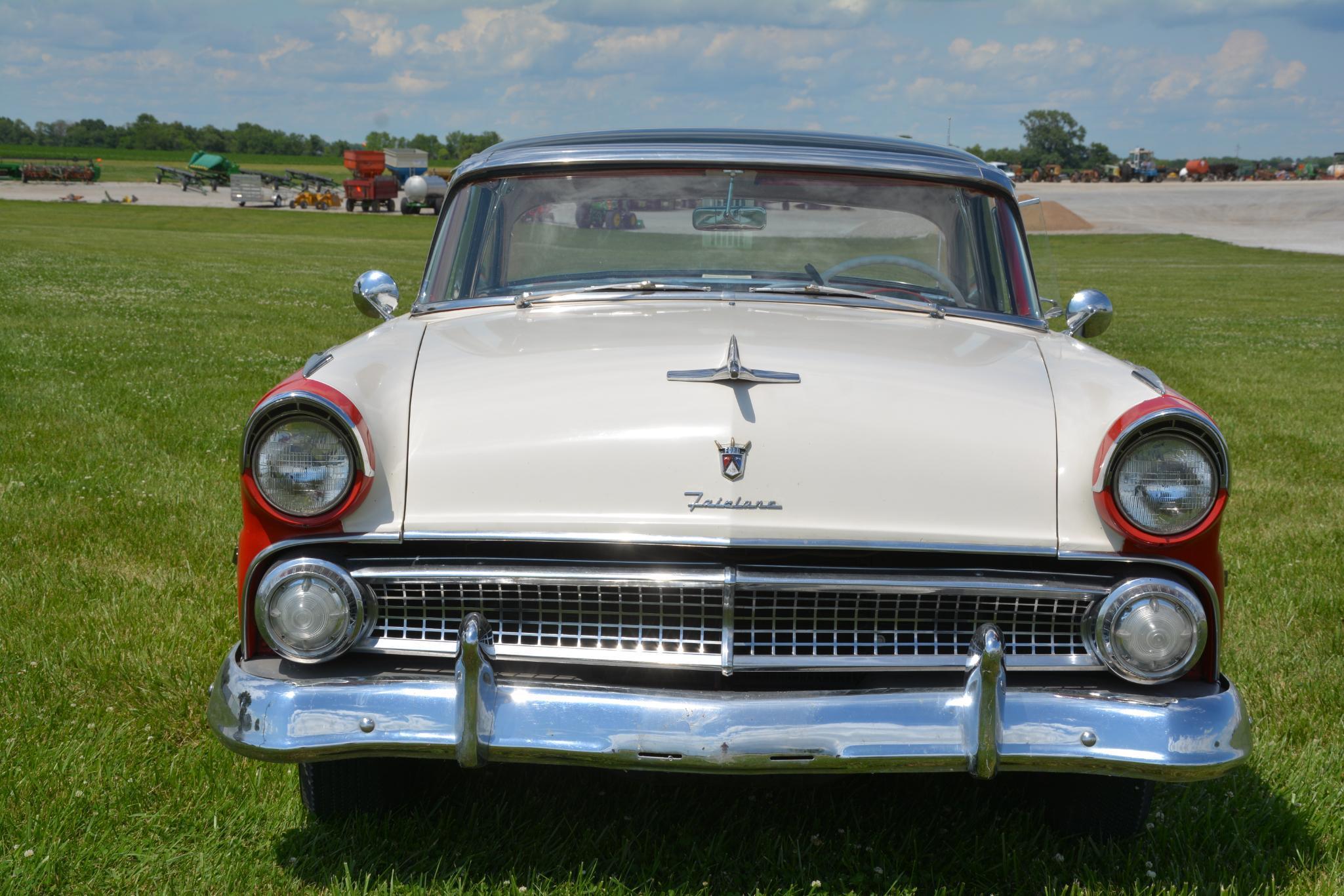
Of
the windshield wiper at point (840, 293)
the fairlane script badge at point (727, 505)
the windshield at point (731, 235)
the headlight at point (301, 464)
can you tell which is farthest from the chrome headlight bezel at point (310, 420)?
the windshield wiper at point (840, 293)

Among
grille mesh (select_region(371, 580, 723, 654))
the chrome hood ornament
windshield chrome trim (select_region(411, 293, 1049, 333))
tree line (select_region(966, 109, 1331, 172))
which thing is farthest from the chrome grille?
tree line (select_region(966, 109, 1331, 172))

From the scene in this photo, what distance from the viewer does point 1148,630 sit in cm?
243

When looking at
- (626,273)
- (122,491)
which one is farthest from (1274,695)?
(122,491)

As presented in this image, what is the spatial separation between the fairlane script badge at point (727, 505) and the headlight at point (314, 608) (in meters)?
0.69

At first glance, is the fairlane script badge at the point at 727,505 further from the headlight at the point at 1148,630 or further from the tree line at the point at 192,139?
the tree line at the point at 192,139

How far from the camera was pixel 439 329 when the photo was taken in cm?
312

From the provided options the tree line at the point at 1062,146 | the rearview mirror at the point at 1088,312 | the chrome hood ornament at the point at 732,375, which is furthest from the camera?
the tree line at the point at 1062,146

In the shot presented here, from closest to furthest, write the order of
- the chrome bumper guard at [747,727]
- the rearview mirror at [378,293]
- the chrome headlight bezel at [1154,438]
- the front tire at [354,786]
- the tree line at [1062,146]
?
the chrome bumper guard at [747,727] < the chrome headlight bezel at [1154,438] < the front tire at [354,786] < the rearview mirror at [378,293] < the tree line at [1062,146]

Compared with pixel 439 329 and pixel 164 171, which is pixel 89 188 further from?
pixel 439 329

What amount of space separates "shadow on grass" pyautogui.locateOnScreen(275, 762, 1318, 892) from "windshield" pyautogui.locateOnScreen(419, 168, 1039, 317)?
1.36 metres

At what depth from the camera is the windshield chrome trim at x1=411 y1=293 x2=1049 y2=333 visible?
10.9 feet

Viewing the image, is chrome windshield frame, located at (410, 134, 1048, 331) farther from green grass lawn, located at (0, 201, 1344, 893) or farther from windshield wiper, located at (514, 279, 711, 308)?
green grass lawn, located at (0, 201, 1344, 893)

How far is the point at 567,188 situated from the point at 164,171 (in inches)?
2997

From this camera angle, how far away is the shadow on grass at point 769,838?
2.69m
